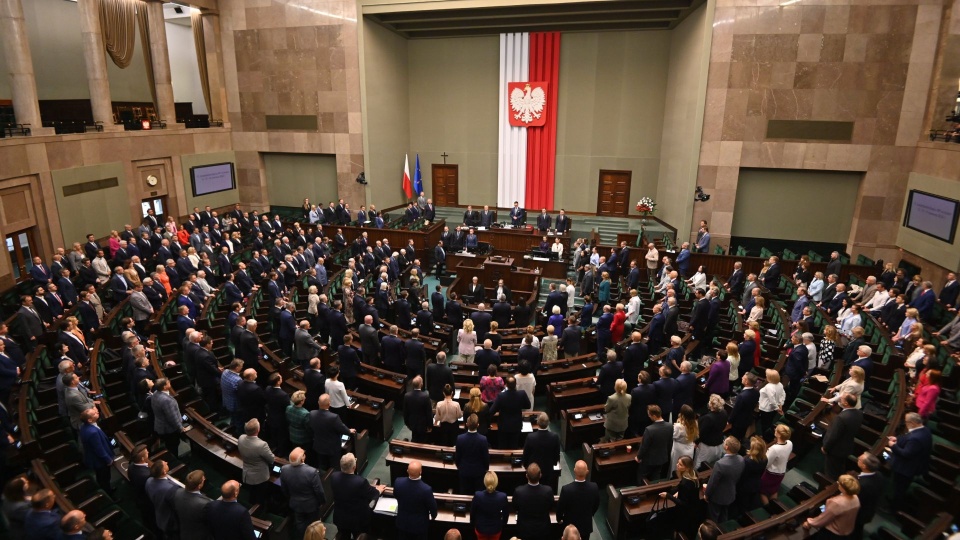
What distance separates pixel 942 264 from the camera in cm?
1258

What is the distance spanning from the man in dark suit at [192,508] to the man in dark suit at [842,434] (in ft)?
20.9

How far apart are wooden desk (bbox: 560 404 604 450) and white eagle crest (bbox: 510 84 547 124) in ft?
52.8

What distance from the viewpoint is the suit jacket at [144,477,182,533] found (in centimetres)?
464

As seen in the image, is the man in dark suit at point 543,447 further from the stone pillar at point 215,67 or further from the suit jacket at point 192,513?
the stone pillar at point 215,67

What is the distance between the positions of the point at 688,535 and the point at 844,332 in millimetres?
6269

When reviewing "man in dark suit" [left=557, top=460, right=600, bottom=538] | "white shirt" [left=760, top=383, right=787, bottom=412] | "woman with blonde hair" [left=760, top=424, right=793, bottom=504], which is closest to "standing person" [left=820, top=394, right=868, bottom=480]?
"woman with blonde hair" [left=760, top=424, right=793, bottom=504]

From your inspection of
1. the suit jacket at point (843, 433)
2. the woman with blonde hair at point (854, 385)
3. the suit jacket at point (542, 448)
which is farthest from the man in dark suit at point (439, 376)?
the woman with blonde hair at point (854, 385)

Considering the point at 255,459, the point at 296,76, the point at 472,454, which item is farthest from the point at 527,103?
the point at 255,459

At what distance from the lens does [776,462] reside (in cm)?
549

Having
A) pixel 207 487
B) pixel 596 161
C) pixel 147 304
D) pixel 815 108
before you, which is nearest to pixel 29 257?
pixel 147 304

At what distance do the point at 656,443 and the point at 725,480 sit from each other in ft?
2.69

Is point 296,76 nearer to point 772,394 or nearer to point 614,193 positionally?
point 614,193

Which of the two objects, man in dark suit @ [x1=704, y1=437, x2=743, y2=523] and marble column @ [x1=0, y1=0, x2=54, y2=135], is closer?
man in dark suit @ [x1=704, y1=437, x2=743, y2=523]

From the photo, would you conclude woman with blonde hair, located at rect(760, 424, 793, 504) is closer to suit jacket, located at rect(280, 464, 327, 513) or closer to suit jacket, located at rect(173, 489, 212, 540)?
suit jacket, located at rect(280, 464, 327, 513)
